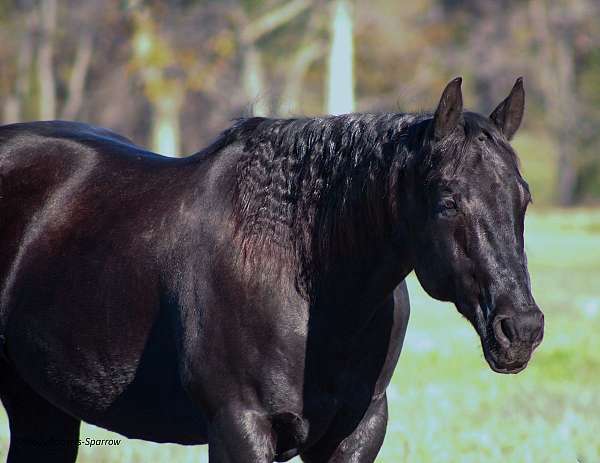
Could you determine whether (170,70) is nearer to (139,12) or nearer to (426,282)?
(139,12)

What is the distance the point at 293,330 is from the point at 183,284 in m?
0.40

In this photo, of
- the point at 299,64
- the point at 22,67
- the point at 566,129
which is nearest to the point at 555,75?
the point at 566,129

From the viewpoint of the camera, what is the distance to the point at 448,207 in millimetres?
3061

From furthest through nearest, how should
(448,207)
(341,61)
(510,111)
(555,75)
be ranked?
(555,75) < (341,61) < (510,111) < (448,207)

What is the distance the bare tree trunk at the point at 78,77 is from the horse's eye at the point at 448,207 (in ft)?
131

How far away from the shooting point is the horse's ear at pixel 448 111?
10.0 ft

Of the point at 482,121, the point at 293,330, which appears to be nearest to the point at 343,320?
the point at 293,330

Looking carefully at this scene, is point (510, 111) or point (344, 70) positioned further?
point (344, 70)

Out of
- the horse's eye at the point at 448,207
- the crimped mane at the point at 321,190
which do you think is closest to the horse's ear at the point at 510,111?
the crimped mane at the point at 321,190

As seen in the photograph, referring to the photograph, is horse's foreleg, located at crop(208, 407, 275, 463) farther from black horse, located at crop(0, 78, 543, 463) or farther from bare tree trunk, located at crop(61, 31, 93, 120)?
bare tree trunk, located at crop(61, 31, 93, 120)

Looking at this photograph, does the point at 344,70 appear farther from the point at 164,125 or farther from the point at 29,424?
the point at 29,424

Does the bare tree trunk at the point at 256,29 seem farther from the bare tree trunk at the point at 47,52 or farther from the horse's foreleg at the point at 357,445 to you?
the horse's foreleg at the point at 357,445

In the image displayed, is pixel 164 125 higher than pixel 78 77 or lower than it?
lower

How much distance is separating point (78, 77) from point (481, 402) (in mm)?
36825
